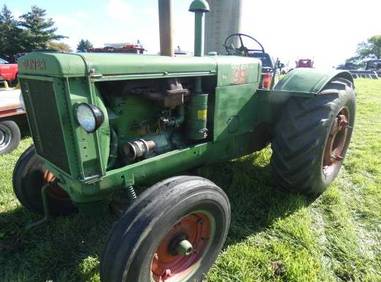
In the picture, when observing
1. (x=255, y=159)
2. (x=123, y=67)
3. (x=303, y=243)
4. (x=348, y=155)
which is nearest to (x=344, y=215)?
(x=303, y=243)

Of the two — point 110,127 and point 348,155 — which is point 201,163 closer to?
point 110,127

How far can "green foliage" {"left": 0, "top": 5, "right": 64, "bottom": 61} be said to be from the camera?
2855 centimetres

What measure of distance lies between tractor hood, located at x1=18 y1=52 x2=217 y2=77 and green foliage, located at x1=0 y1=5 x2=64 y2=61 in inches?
1201

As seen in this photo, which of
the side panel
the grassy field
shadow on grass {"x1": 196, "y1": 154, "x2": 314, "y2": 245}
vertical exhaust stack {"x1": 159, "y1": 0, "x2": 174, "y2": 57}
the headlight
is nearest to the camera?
the headlight

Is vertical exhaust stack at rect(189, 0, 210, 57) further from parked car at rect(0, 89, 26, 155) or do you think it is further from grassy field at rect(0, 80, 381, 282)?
parked car at rect(0, 89, 26, 155)

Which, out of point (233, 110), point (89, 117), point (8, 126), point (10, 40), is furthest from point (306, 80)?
point (10, 40)

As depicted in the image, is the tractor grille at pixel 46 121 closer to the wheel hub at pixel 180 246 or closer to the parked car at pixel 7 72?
the wheel hub at pixel 180 246

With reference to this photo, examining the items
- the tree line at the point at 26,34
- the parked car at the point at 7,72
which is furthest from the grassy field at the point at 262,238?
the tree line at the point at 26,34

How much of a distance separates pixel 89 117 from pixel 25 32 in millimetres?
32684

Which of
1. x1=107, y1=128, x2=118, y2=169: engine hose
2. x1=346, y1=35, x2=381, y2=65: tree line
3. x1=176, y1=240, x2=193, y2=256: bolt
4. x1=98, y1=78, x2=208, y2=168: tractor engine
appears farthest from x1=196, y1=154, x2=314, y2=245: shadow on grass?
x1=346, y1=35, x2=381, y2=65: tree line

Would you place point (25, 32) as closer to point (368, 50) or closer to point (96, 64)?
point (96, 64)

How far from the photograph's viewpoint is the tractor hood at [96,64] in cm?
178

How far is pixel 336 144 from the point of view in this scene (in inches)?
142

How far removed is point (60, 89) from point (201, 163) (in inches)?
54.0
